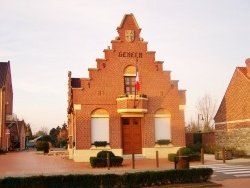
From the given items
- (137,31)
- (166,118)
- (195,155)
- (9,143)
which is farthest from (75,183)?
(9,143)

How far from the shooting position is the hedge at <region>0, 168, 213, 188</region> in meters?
13.5

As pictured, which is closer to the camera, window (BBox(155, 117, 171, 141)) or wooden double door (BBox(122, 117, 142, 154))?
wooden double door (BBox(122, 117, 142, 154))

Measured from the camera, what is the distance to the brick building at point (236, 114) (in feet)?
104

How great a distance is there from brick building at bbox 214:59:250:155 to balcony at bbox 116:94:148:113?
9.56 metres

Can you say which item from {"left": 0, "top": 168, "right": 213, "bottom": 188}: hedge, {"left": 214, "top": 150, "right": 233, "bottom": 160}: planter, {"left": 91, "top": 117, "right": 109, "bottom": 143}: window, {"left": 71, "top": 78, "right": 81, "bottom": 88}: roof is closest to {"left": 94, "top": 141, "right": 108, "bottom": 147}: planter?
{"left": 91, "top": 117, "right": 109, "bottom": 143}: window

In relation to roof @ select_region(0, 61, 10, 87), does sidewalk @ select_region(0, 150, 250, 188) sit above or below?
below

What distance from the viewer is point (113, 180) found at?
14.2 meters

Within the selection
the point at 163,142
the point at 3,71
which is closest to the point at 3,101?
the point at 3,71

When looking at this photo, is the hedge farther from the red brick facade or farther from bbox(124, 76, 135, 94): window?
the red brick facade

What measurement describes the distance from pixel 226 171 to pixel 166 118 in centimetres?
1186

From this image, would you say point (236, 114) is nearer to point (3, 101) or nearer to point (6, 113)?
point (3, 101)

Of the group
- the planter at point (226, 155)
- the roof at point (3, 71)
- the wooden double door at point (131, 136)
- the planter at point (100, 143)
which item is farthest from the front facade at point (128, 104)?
the roof at point (3, 71)

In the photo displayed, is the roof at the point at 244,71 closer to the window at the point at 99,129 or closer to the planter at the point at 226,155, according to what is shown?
the planter at the point at 226,155

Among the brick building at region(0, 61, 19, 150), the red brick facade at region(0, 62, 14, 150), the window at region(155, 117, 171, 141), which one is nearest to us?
the window at region(155, 117, 171, 141)
